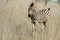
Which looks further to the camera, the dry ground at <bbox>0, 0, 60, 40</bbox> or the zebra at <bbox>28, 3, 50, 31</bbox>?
the dry ground at <bbox>0, 0, 60, 40</bbox>

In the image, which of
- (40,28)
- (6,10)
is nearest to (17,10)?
(6,10)

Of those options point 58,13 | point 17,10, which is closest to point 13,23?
point 17,10

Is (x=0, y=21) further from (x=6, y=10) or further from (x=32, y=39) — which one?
(x=32, y=39)

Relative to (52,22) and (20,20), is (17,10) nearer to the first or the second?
(20,20)

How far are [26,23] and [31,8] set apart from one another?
2.83ft

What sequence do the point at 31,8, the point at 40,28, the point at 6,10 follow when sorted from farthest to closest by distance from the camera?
the point at 6,10 < the point at 40,28 < the point at 31,8

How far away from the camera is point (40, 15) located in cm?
832

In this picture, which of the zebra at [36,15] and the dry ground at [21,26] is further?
the dry ground at [21,26]

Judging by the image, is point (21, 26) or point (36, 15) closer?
point (36, 15)

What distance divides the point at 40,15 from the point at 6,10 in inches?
69.4

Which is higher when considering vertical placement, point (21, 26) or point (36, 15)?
point (36, 15)

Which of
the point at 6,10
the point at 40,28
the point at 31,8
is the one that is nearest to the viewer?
the point at 31,8

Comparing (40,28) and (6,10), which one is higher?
(6,10)

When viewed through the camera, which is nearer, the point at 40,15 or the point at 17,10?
the point at 40,15
